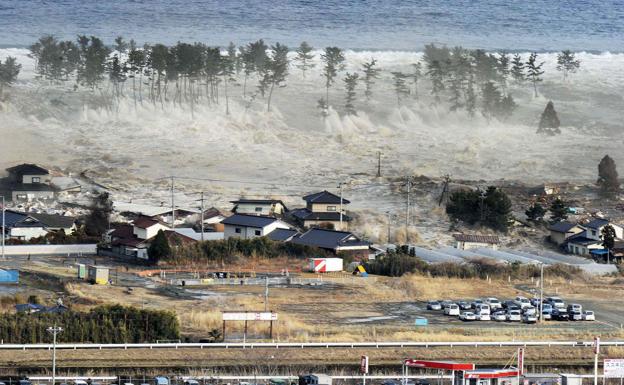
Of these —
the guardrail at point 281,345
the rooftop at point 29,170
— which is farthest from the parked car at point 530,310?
the rooftop at point 29,170

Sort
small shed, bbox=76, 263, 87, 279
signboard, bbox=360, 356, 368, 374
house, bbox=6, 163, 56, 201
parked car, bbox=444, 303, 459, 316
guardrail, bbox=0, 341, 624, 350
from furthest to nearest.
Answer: house, bbox=6, 163, 56, 201 < small shed, bbox=76, 263, 87, 279 < parked car, bbox=444, 303, 459, 316 < guardrail, bbox=0, 341, 624, 350 < signboard, bbox=360, 356, 368, 374

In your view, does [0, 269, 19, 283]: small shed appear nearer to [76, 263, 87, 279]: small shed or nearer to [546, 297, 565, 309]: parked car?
[76, 263, 87, 279]: small shed

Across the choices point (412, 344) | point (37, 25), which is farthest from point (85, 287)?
point (37, 25)

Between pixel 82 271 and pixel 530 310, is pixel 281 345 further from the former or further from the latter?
pixel 82 271

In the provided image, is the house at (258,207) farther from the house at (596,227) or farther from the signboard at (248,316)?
the signboard at (248,316)

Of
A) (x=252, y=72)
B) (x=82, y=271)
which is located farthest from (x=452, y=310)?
(x=252, y=72)

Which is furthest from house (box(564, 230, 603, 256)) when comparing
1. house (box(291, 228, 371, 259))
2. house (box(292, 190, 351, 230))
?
house (box(292, 190, 351, 230))
